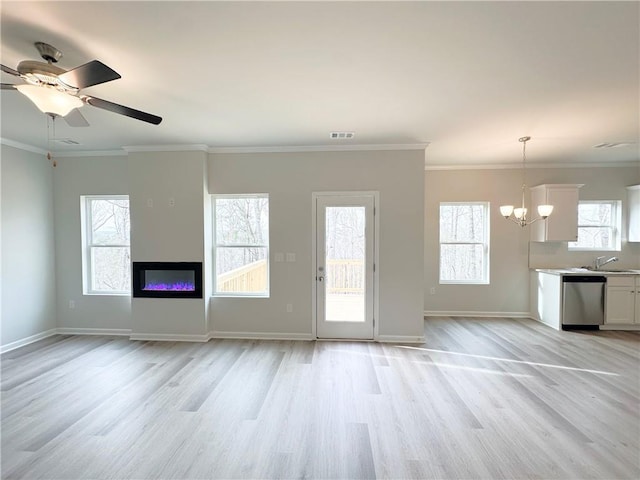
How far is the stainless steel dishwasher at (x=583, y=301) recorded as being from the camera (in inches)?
184

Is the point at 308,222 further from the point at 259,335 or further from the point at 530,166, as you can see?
the point at 530,166

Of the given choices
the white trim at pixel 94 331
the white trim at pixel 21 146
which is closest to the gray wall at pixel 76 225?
the white trim at pixel 94 331

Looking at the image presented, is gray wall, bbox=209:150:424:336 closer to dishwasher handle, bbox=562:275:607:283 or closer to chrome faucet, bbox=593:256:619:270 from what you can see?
dishwasher handle, bbox=562:275:607:283

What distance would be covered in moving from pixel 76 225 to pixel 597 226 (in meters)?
8.75

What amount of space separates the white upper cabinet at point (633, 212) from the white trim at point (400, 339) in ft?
14.1

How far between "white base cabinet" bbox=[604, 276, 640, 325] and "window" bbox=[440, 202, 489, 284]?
1.74 m

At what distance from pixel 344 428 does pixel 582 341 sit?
400cm

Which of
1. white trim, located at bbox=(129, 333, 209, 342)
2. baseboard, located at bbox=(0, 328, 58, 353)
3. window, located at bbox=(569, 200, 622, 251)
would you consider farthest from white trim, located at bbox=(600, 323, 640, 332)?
baseboard, located at bbox=(0, 328, 58, 353)

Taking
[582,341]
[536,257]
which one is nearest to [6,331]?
[582,341]

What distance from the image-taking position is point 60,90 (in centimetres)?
196

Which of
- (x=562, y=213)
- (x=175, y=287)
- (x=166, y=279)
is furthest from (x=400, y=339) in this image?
(x=562, y=213)

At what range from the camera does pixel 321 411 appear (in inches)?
99.7

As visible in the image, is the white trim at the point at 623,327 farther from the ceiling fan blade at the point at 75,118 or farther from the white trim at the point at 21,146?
the white trim at the point at 21,146

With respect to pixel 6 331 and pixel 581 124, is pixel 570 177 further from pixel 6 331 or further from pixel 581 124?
pixel 6 331
